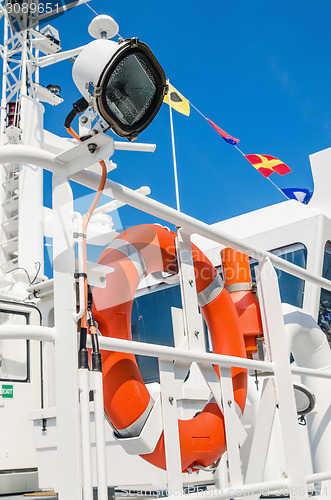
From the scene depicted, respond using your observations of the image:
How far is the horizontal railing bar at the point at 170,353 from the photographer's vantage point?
152 centimetres

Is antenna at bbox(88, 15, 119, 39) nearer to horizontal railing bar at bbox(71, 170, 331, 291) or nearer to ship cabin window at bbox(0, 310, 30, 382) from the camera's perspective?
ship cabin window at bbox(0, 310, 30, 382)

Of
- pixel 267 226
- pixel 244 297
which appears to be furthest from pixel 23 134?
pixel 244 297

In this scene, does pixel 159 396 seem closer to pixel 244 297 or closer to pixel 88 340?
pixel 88 340

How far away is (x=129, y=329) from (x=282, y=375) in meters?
0.67

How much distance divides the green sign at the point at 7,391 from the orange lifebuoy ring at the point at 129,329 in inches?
117

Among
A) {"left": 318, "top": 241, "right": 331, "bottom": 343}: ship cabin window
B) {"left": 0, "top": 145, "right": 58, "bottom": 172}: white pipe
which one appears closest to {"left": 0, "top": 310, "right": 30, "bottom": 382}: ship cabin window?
{"left": 318, "top": 241, "right": 331, "bottom": 343}: ship cabin window

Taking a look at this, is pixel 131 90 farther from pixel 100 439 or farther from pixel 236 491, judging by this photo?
pixel 236 491

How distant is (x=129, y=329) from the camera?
1.90m

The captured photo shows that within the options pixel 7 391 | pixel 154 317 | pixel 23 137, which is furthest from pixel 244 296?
pixel 23 137

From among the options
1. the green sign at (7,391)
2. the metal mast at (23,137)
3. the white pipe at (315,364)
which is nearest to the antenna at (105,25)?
the metal mast at (23,137)

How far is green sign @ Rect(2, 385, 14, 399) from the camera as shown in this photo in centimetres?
463

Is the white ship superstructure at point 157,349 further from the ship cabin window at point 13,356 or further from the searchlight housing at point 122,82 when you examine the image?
the ship cabin window at point 13,356

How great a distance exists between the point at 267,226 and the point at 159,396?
2.96 meters

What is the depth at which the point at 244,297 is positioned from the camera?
250 centimetres
